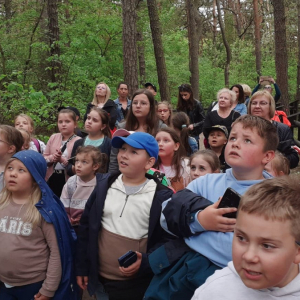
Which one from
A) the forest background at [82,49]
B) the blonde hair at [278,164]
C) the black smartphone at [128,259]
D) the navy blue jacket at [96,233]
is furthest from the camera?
→ the forest background at [82,49]

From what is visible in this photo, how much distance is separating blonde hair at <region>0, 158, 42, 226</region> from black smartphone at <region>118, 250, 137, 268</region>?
33.3 inches

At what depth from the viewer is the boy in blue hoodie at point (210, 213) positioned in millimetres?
1838

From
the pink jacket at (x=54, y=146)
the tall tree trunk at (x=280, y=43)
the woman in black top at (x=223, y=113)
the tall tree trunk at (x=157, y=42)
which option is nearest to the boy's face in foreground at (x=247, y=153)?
the pink jacket at (x=54, y=146)

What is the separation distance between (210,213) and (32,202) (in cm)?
164

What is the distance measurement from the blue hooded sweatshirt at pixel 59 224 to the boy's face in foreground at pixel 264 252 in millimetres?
1806

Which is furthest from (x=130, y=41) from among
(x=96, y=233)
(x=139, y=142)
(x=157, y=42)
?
(x=96, y=233)

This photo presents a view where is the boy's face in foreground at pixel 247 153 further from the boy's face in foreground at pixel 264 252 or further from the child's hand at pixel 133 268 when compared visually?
the child's hand at pixel 133 268

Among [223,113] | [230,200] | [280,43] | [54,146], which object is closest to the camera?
[230,200]

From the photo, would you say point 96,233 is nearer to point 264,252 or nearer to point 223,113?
point 264,252

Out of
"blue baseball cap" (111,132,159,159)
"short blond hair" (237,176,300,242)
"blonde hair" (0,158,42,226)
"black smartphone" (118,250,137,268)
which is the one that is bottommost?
"black smartphone" (118,250,137,268)

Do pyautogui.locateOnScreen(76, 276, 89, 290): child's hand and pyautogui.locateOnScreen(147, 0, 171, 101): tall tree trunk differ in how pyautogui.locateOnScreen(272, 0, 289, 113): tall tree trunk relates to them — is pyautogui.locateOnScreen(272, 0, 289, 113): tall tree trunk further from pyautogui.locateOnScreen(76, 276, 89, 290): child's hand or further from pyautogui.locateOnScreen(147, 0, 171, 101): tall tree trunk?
pyautogui.locateOnScreen(76, 276, 89, 290): child's hand

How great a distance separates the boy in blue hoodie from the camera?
6.03ft

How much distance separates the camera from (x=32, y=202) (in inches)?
112

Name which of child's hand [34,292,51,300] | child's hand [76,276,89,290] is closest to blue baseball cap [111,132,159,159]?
child's hand [76,276,89,290]
